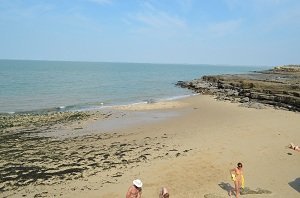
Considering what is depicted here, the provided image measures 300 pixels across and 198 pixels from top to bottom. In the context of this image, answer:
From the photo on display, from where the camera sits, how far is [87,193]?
Result: 11.6 meters

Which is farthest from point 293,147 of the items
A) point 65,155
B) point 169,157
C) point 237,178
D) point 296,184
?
point 65,155

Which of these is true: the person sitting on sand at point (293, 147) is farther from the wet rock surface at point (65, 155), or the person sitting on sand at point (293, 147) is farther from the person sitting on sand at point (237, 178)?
the person sitting on sand at point (237, 178)

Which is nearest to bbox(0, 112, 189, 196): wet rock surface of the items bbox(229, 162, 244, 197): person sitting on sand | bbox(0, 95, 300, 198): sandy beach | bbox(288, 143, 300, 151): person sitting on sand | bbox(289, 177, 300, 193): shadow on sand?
bbox(0, 95, 300, 198): sandy beach

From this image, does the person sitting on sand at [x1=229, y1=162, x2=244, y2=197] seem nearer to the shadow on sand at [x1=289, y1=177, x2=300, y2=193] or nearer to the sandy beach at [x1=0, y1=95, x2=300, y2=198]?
the sandy beach at [x1=0, y1=95, x2=300, y2=198]

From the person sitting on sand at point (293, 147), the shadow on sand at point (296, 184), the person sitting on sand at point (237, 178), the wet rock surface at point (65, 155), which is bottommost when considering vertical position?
the wet rock surface at point (65, 155)

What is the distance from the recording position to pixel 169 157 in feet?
51.2

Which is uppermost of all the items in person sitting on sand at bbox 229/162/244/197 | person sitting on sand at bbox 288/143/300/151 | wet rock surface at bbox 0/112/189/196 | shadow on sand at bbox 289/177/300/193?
person sitting on sand at bbox 229/162/244/197

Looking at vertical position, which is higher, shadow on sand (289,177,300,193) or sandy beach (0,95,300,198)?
shadow on sand (289,177,300,193)

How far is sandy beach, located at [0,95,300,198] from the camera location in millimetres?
11953

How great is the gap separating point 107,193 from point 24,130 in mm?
12164

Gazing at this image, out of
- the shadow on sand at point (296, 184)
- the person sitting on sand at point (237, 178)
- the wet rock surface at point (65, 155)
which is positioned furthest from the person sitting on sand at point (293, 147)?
the person sitting on sand at point (237, 178)

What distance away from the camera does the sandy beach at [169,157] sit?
471 inches

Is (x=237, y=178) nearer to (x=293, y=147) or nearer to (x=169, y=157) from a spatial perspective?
(x=169, y=157)

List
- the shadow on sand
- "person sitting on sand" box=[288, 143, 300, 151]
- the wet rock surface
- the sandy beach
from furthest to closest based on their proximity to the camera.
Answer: "person sitting on sand" box=[288, 143, 300, 151] < the wet rock surface < the sandy beach < the shadow on sand
